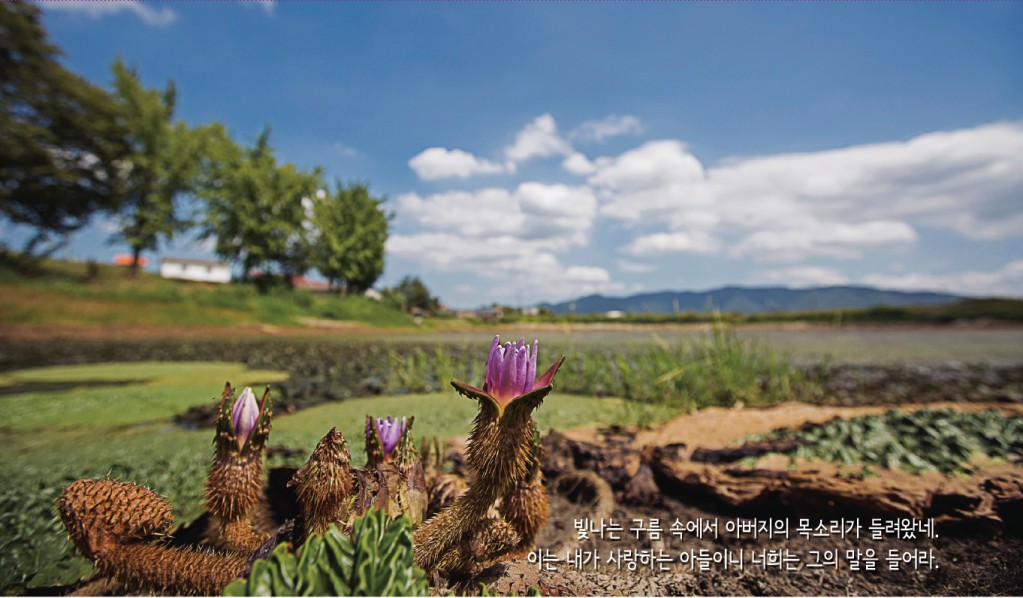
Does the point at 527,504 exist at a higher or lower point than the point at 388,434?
lower

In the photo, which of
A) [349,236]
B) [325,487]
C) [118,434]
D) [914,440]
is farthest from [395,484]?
[349,236]

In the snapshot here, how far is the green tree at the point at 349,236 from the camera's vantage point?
123ft

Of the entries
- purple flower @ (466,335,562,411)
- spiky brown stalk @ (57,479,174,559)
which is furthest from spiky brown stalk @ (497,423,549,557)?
spiky brown stalk @ (57,479,174,559)

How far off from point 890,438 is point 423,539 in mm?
3858

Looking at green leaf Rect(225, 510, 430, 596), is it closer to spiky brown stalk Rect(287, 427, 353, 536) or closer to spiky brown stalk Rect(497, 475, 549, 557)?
spiky brown stalk Rect(287, 427, 353, 536)

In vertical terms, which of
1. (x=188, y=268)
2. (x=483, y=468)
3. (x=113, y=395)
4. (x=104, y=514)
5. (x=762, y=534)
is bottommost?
(x=113, y=395)

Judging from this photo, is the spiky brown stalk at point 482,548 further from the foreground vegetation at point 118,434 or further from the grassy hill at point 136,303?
the grassy hill at point 136,303

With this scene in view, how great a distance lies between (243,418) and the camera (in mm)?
1462

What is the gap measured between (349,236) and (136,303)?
663 inches

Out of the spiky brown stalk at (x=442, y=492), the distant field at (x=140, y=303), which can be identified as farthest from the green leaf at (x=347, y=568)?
the distant field at (x=140, y=303)

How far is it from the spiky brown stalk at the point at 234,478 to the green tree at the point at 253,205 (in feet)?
121

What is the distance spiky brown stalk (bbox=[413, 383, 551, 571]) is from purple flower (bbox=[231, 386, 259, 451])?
64cm

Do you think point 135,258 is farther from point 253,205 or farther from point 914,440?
point 914,440

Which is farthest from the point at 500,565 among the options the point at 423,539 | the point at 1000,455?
the point at 1000,455
